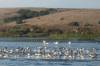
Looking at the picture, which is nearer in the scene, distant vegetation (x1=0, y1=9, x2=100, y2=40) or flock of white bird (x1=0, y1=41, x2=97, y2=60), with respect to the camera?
flock of white bird (x1=0, y1=41, x2=97, y2=60)

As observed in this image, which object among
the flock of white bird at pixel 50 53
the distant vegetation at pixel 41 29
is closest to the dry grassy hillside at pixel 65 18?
the distant vegetation at pixel 41 29

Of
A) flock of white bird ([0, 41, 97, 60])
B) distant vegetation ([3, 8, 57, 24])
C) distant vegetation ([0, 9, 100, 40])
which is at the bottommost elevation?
flock of white bird ([0, 41, 97, 60])

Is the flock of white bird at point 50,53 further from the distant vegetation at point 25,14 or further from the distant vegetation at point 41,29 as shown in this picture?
the distant vegetation at point 25,14

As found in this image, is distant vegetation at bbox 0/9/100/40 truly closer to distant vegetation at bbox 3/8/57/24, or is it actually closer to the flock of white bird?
distant vegetation at bbox 3/8/57/24

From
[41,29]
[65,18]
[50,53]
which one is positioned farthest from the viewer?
[41,29]

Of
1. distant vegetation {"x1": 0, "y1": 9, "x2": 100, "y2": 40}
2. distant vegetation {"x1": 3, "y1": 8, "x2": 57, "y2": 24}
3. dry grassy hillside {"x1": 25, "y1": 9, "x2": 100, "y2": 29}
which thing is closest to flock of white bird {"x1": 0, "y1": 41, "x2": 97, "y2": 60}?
distant vegetation {"x1": 0, "y1": 9, "x2": 100, "y2": 40}

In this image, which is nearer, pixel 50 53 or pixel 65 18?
pixel 50 53

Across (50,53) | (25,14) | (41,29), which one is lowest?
(50,53)

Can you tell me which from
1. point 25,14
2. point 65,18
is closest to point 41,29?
point 25,14

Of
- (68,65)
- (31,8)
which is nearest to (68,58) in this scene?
(68,65)

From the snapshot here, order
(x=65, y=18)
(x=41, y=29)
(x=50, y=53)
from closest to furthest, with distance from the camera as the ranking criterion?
(x=50, y=53)
(x=65, y=18)
(x=41, y=29)

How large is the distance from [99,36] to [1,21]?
2518 millimetres

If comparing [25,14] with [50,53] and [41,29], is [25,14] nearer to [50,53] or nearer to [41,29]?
[41,29]

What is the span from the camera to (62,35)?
12.7 m
